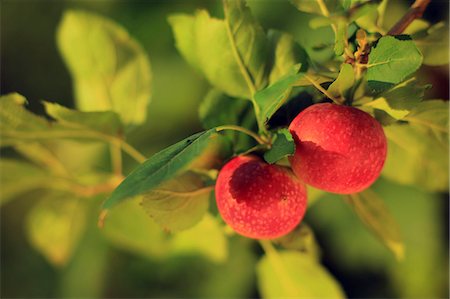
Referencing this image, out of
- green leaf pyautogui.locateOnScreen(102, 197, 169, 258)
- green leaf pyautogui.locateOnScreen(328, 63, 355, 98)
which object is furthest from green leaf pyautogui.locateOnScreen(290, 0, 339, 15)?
green leaf pyautogui.locateOnScreen(102, 197, 169, 258)

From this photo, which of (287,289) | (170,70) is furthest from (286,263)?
(170,70)

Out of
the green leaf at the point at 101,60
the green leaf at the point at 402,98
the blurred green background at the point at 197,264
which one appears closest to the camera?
the green leaf at the point at 402,98

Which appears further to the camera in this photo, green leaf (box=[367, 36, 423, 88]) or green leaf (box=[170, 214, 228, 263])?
green leaf (box=[170, 214, 228, 263])

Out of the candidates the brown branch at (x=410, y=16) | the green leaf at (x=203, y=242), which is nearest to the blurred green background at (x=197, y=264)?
the green leaf at (x=203, y=242)

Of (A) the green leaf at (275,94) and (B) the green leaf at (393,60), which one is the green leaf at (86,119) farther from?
(B) the green leaf at (393,60)

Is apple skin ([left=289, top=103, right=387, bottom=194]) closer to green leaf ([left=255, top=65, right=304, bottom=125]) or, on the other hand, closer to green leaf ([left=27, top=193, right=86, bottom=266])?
green leaf ([left=255, top=65, right=304, bottom=125])

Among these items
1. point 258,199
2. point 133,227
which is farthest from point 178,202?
point 133,227

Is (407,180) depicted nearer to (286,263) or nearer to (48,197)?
(286,263)
